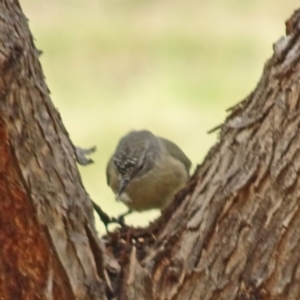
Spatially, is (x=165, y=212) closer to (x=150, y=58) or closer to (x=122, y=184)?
(x=122, y=184)

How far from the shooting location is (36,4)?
647 centimetres

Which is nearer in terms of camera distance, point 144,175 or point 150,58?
point 144,175

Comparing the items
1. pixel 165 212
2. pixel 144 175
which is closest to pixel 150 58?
pixel 144 175

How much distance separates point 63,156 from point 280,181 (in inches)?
24.1

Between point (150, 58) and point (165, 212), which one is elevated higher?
point (150, 58)

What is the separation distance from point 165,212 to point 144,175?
116cm

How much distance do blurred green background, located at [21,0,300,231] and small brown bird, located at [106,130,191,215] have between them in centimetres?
224

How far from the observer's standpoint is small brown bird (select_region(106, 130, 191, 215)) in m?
3.54

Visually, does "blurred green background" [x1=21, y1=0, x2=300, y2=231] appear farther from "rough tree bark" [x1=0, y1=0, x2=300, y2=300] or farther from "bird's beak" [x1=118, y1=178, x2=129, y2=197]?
"rough tree bark" [x1=0, y1=0, x2=300, y2=300]

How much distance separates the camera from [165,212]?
7.99 ft

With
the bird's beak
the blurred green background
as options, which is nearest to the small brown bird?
the bird's beak

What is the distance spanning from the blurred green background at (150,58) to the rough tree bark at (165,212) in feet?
11.9

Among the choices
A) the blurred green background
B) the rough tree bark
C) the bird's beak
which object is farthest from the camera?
the blurred green background

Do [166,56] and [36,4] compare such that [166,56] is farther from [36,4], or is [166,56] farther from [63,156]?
[63,156]
